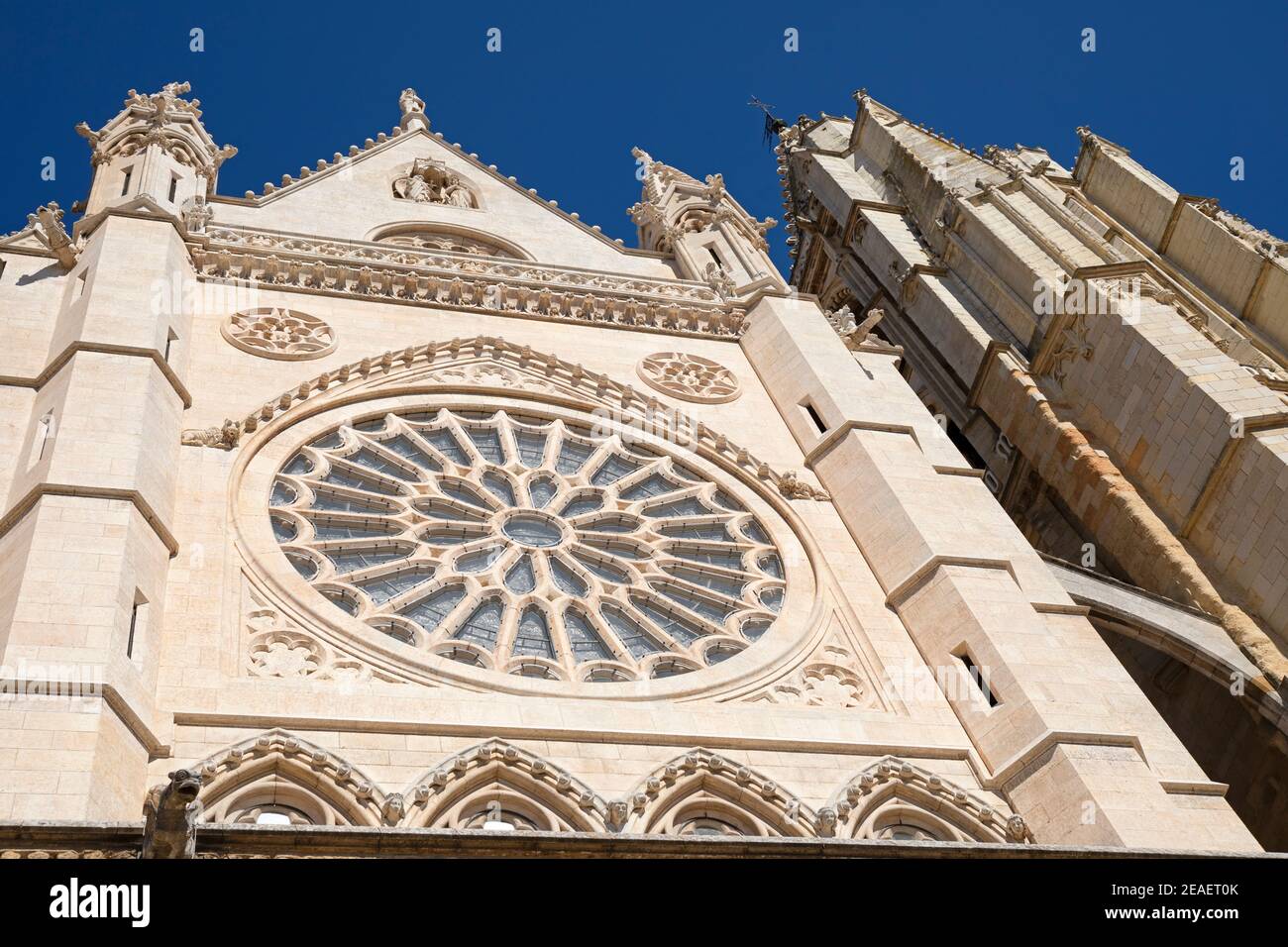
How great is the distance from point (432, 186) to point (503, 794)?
1441 cm

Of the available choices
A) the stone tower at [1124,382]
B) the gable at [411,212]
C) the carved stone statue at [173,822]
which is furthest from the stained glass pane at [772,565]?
the carved stone statue at [173,822]

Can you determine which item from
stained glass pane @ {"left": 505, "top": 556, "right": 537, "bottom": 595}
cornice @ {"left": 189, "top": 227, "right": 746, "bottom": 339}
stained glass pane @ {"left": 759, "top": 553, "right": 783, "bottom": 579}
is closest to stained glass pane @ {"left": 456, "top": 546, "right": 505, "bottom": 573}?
stained glass pane @ {"left": 505, "top": 556, "right": 537, "bottom": 595}

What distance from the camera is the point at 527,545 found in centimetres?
1403

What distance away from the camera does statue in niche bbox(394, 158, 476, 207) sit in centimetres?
2249

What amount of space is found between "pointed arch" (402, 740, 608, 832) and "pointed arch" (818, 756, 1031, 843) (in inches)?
76.4

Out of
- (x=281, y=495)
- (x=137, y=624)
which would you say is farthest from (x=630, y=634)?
(x=137, y=624)

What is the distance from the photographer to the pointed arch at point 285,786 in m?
9.82

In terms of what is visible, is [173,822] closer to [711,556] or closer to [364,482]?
[364,482]

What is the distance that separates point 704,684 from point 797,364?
6.03m

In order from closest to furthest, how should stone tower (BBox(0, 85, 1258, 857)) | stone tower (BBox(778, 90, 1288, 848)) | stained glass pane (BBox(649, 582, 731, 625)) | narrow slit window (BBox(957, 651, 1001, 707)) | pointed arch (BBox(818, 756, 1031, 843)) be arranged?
stone tower (BBox(0, 85, 1258, 857))
pointed arch (BBox(818, 756, 1031, 843))
narrow slit window (BBox(957, 651, 1001, 707))
stained glass pane (BBox(649, 582, 731, 625))
stone tower (BBox(778, 90, 1288, 848))

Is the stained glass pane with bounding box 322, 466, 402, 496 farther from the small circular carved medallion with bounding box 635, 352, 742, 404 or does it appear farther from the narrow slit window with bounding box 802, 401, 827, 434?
the narrow slit window with bounding box 802, 401, 827, 434

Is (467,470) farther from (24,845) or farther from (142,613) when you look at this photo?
(24,845)

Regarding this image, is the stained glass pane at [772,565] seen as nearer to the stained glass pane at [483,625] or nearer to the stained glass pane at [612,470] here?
the stained glass pane at [612,470]

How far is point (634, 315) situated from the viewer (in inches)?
728
